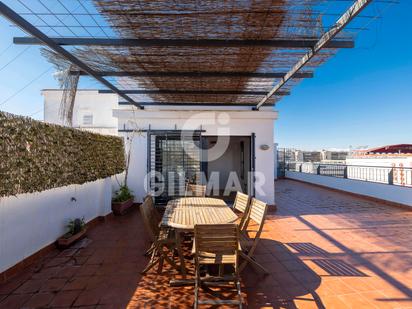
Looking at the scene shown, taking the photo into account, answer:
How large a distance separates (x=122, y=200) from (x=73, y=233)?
2419 mm

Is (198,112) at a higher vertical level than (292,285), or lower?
higher

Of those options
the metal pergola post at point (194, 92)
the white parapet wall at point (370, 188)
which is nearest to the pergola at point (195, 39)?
the metal pergola post at point (194, 92)

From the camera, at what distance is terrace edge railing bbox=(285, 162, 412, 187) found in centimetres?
841

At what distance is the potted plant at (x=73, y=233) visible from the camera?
172 inches

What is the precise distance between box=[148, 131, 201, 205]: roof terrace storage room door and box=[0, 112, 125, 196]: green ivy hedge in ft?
6.05

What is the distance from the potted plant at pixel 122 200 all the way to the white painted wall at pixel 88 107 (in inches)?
211

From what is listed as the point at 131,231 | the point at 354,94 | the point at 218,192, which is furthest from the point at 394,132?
the point at 131,231

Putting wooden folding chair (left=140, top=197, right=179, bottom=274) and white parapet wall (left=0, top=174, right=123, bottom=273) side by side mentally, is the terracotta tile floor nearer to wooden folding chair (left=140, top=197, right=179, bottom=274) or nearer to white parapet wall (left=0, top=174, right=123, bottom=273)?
wooden folding chair (left=140, top=197, right=179, bottom=274)

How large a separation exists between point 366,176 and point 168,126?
8.06m

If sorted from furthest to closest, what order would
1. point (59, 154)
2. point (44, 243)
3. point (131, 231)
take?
point (131, 231), point (59, 154), point (44, 243)

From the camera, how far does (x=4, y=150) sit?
3109mm

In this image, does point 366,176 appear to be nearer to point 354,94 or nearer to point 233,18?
point 233,18

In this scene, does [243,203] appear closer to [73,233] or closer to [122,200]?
[73,233]

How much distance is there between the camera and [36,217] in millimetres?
3889
